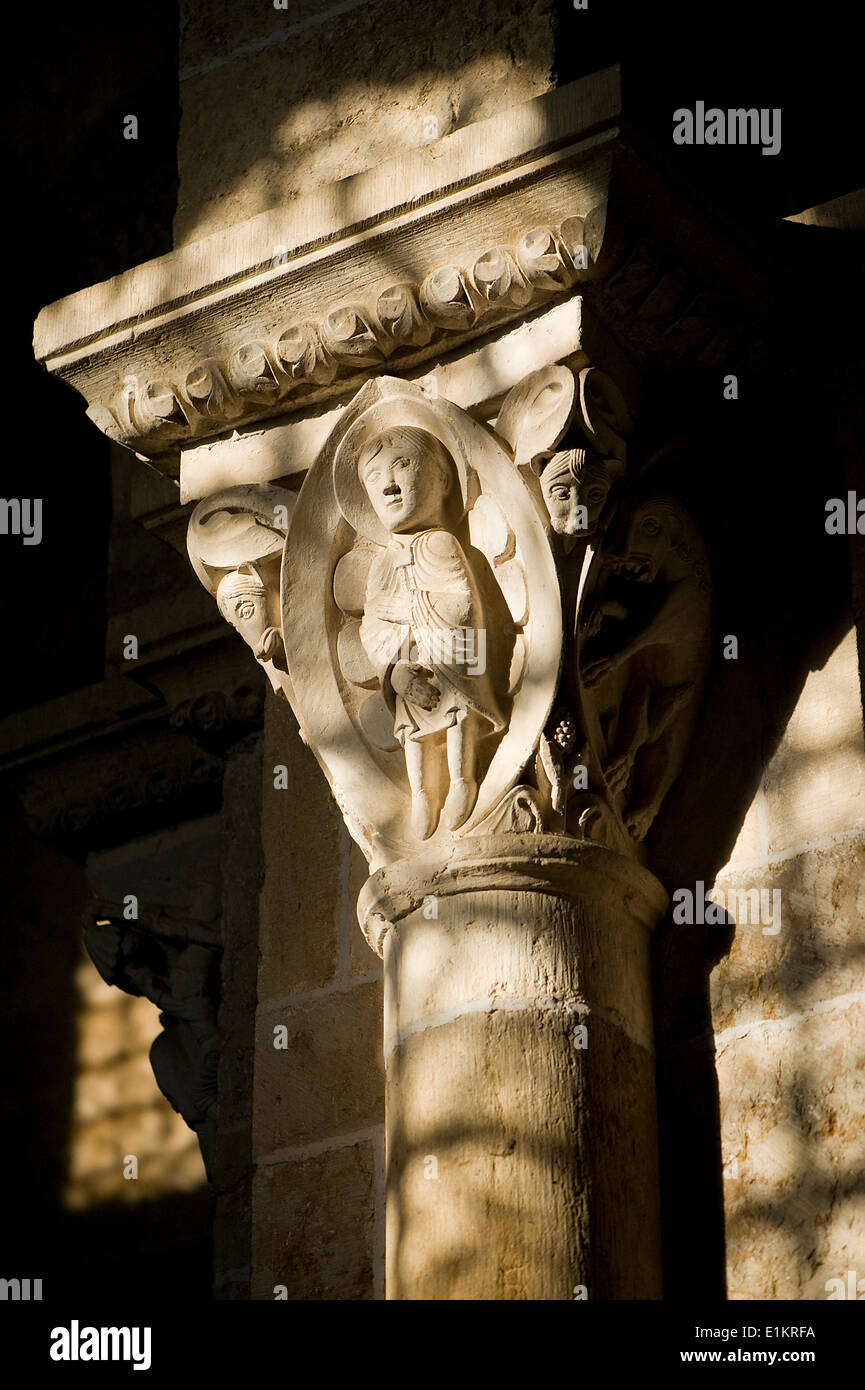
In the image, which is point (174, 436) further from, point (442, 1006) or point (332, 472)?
point (442, 1006)

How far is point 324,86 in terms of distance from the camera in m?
2.81

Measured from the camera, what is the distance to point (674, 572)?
2582 millimetres

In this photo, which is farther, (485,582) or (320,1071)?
(320,1071)

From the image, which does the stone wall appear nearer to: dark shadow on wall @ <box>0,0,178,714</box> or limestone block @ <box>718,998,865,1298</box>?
limestone block @ <box>718,998,865,1298</box>

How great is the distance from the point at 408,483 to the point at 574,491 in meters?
0.20

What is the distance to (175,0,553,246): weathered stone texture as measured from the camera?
2.64 m

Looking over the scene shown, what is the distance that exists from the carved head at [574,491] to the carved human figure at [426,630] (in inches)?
5.0

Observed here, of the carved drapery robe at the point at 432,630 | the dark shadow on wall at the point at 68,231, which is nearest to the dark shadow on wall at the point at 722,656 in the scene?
the carved drapery robe at the point at 432,630

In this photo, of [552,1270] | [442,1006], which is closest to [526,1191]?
[552,1270]

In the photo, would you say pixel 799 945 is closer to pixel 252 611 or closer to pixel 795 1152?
pixel 795 1152

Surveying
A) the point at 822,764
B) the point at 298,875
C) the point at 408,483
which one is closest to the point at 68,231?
the point at 298,875

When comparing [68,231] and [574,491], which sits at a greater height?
[68,231]

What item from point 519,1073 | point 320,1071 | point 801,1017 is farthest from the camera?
point 320,1071
